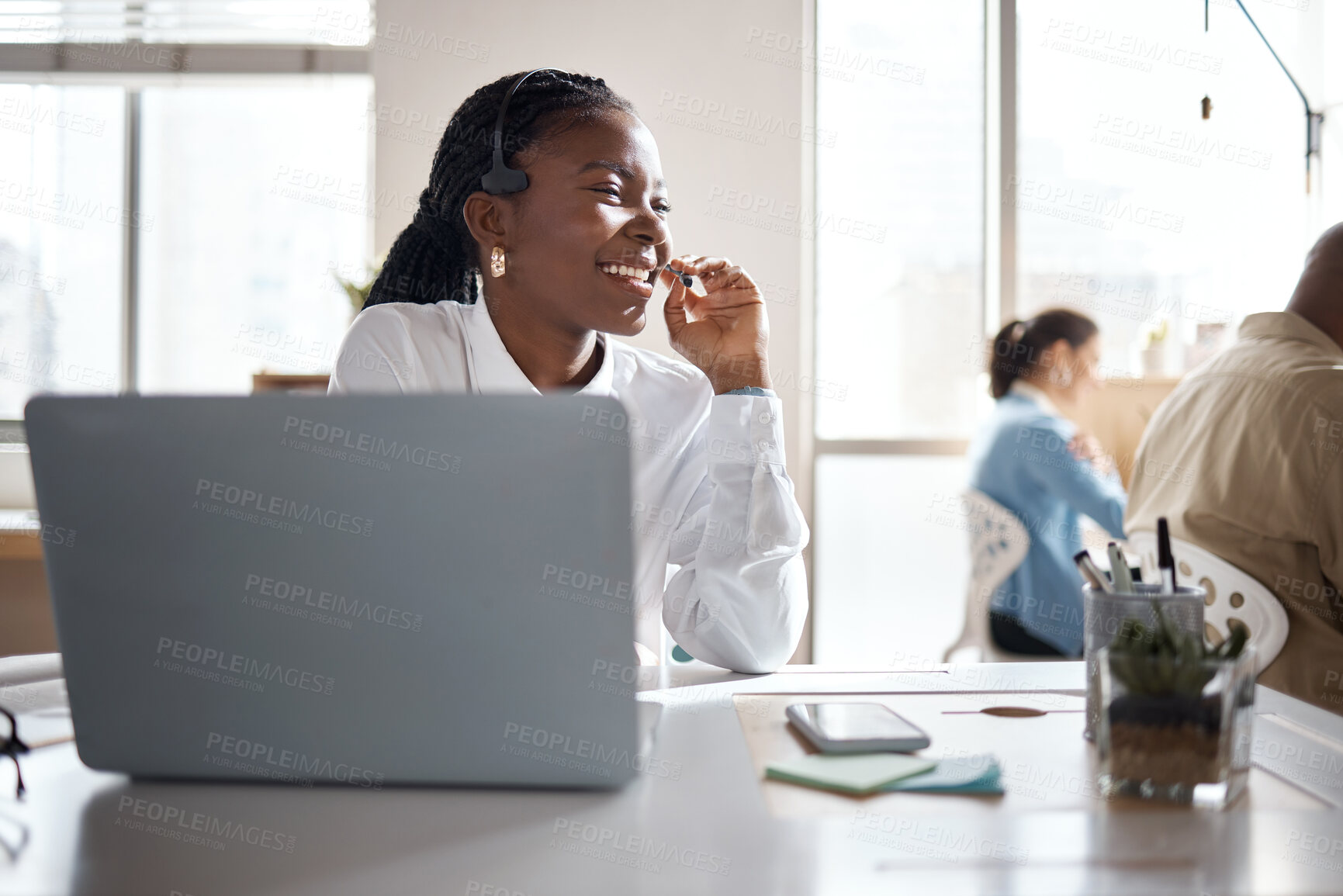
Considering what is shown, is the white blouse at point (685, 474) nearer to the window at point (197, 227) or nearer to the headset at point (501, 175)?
the headset at point (501, 175)

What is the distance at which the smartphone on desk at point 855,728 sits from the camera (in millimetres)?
725

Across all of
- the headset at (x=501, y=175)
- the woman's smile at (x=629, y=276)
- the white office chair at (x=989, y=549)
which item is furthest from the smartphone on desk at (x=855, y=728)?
the white office chair at (x=989, y=549)

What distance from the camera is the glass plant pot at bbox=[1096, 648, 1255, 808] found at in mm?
636

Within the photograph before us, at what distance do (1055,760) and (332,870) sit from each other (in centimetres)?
51

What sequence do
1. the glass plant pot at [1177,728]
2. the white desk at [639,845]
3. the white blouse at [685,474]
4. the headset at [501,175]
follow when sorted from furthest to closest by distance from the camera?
1. the headset at [501,175]
2. the white blouse at [685,474]
3. the glass plant pot at [1177,728]
4. the white desk at [639,845]

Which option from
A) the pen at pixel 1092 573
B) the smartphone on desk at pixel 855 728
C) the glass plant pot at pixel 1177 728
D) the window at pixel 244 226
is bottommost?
the smartphone on desk at pixel 855 728

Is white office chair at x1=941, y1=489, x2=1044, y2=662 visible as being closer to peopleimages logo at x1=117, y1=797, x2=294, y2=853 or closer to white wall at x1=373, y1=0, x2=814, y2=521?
white wall at x1=373, y1=0, x2=814, y2=521

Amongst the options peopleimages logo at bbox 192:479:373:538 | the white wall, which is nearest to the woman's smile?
peopleimages logo at bbox 192:479:373:538

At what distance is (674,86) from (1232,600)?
2393mm

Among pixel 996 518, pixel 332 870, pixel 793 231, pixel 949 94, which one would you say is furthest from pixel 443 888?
pixel 949 94

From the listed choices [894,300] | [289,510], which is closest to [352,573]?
[289,510]

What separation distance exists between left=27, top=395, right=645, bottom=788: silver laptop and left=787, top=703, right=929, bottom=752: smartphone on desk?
0.57ft

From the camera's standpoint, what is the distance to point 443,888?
525 millimetres

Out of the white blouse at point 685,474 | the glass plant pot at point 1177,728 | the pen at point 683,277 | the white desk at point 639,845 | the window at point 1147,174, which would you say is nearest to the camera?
the white desk at point 639,845
